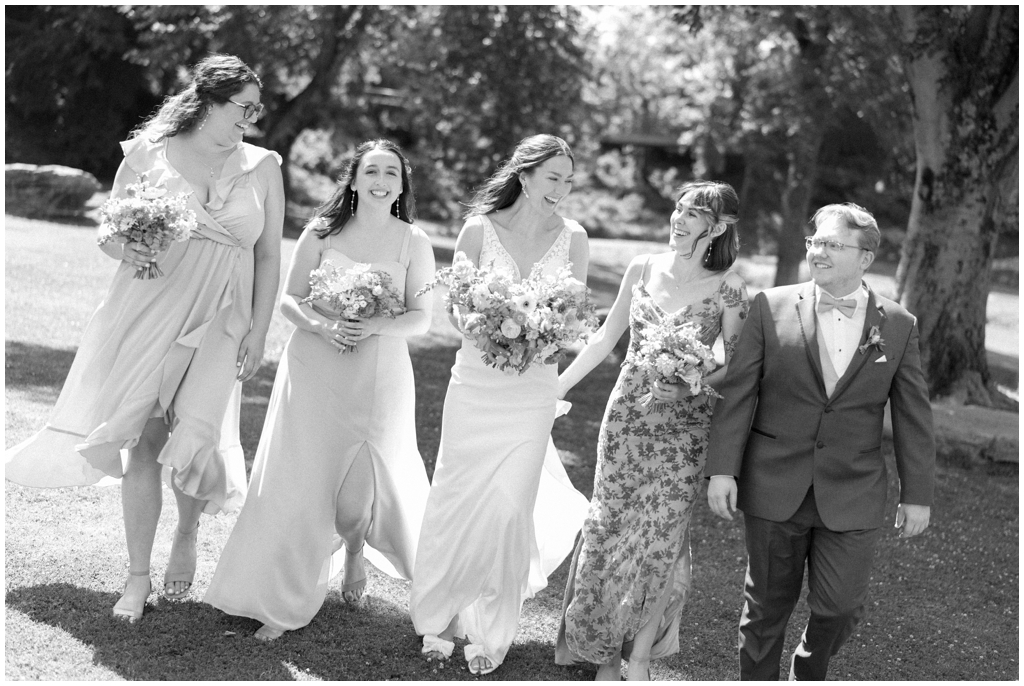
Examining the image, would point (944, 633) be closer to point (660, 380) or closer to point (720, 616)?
point (720, 616)

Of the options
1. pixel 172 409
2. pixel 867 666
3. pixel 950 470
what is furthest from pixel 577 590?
pixel 950 470

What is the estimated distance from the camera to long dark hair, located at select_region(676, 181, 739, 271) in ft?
16.2

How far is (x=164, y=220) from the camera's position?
16.6ft

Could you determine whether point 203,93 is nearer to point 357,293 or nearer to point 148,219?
point 148,219

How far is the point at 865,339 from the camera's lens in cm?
455

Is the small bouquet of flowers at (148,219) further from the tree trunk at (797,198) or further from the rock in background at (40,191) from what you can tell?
the tree trunk at (797,198)

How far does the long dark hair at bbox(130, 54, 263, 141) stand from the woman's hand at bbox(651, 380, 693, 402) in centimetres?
263

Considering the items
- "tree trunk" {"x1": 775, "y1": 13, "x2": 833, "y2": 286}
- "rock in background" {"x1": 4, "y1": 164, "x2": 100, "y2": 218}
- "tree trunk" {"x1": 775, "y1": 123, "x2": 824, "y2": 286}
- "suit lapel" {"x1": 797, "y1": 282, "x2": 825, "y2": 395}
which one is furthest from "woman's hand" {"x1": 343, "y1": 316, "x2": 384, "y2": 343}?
"rock in background" {"x1": 4, "y1": 164, "x2": 100, "y2": 218}

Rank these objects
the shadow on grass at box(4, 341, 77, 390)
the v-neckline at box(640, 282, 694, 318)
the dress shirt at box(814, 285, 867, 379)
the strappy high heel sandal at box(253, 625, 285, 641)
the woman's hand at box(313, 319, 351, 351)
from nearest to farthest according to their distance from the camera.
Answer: the dress shirt at box(814, 285, 867, 379)
the v-neckline at box(640, 282, 694, 318)
the strappy high heel sandal at box(253, 625, 285, 641)
the woman's hand at box(313, 319, 351, 351)
the shadow on grass at box(4, 341, 77, 390)

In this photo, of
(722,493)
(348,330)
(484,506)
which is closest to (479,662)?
(484,506)

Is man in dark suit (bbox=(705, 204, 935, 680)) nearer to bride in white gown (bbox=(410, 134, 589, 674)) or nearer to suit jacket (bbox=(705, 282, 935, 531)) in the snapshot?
suit jacket (bbox=(705, 282, 935, 531))

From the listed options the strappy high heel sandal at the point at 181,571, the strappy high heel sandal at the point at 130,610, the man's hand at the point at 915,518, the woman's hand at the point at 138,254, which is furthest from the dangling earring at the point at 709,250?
the strappy high heel sandal at the point at 130,610

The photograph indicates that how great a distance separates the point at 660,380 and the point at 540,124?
2459 cm

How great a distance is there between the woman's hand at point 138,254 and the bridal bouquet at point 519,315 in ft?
4.80
